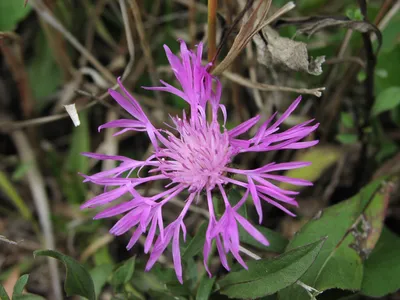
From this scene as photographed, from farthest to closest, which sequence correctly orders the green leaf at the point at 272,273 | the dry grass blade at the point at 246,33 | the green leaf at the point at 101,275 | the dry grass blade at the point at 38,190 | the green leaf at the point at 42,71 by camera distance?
the green leaf at the point at 42,71 → the dry grass blade at the point at 38,190 → the green leaf at the point at 101,275 → the dry grass blade at the point at 246,33 → the green leaf at the point at 272,273

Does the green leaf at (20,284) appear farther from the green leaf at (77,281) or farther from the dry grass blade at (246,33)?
the dry grass blade at (246,33)

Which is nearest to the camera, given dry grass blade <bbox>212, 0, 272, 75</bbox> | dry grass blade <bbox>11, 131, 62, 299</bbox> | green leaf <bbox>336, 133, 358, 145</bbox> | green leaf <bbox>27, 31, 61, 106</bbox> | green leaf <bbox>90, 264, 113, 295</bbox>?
dry grass blade <bbox>212, 0, 272, 75</bbox>

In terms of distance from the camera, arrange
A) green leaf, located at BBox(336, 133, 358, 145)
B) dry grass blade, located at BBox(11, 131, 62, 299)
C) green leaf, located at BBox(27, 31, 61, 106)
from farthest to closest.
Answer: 1. green leaf, located at BBox(27, 31, 61, 106)
2. dry grass blade, located at BBox(11, 131, 62, 299)
3. green leaf, located at BBox(336, 133, 358, 145)

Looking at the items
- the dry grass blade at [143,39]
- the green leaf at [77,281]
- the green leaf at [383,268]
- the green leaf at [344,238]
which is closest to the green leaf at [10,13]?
the dry grass blade at [143,39]

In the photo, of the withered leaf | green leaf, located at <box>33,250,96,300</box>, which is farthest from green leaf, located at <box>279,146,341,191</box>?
green leaf, located at <box>33,250,96,300</box>

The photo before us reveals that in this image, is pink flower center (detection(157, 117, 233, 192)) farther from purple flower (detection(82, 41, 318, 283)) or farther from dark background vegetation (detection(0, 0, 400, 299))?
dark background vegetation (detection(0, 0, 400, 299))

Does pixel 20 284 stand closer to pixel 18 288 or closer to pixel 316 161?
pixel 18 288
